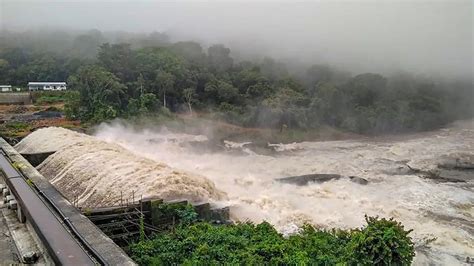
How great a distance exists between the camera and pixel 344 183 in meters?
21.8

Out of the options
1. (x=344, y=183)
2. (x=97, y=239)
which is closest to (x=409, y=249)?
(x=97, y=239)

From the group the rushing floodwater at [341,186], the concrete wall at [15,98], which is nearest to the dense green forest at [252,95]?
the rushing floodwater at [341,186]

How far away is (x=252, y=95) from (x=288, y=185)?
93.8 feet

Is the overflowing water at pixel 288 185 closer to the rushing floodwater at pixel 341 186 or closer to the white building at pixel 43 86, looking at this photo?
the rushing floodwater at pixel 341 186

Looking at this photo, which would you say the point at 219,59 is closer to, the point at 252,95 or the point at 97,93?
the point at 252,95

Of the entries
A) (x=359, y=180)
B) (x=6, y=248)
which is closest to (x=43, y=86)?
(x=359, y=180)

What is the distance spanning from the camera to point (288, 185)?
21.1m

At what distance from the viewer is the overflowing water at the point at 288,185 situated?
49.9 ft

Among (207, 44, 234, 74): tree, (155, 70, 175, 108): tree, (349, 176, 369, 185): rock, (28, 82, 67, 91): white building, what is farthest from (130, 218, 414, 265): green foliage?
(28, 82, 67, 91): white building

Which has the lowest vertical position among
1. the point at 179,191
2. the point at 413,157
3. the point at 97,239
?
the point at 413,157

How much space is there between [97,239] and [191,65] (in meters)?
43.9

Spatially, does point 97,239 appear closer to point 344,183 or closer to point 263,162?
point 344,183

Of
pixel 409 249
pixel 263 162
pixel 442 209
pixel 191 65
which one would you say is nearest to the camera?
pixel 409 249

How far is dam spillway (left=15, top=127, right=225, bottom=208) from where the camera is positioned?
577 inches
